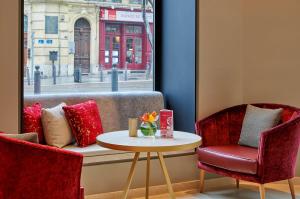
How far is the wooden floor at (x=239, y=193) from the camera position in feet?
12.5

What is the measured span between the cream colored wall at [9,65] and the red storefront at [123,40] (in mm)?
1164

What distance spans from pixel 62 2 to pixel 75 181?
2.17 m

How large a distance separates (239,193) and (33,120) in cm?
191

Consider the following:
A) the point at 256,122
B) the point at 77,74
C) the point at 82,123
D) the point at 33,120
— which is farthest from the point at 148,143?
the point at 77,74

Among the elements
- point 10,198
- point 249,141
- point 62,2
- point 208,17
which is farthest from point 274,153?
point 62,2

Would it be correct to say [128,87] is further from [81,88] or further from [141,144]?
[141,144]

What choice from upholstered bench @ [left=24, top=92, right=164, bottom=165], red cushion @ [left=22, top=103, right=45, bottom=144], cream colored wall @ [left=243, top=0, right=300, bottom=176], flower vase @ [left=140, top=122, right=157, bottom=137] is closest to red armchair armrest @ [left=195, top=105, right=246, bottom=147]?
cream colored wall @ [left=243, top=0, right=300, bottom=176]

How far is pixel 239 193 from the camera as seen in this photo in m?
3.93

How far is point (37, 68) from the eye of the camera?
13.1 ft

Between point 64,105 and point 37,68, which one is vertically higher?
point 37,68

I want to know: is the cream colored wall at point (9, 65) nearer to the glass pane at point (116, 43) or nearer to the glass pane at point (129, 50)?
the glass pane at point (116, 43)

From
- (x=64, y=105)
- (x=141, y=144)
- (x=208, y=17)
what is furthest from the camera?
(x=208, y=17)

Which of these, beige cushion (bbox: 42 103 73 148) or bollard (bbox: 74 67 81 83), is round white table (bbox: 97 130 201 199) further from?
bollard (bbox: 74 67 81 83)

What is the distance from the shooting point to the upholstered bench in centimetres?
386
